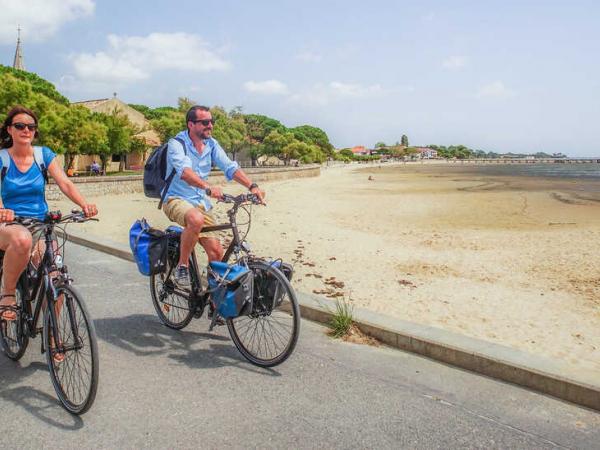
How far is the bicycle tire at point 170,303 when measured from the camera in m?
4.70

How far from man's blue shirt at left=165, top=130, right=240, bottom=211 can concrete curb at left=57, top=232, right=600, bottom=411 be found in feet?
5.57

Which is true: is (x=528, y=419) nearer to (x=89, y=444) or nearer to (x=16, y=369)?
(x=89, y=444)

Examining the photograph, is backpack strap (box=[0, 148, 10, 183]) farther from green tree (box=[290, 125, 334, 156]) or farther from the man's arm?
green tree (box=[290, 125, 334, 156])

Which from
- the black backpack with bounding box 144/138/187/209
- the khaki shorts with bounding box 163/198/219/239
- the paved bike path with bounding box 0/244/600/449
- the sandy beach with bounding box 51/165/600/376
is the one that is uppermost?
the black backpack with bounding box 144/138/187/209

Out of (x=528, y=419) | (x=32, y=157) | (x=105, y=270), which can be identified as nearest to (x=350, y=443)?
(x=528, y=419)

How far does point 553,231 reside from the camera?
14.3 meters

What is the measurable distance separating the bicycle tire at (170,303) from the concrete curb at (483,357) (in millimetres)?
1296

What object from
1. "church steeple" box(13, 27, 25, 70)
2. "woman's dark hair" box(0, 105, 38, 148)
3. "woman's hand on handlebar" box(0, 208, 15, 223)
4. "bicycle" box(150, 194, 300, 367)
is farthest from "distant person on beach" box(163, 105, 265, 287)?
"church steeple" box(13, 27, 25, 70)

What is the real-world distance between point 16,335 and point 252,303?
1823 mm

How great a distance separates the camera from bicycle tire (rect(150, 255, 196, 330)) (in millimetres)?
4699

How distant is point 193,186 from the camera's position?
4172 mm

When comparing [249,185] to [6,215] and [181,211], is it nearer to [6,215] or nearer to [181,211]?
[181,211]

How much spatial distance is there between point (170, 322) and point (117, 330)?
0.50 metres

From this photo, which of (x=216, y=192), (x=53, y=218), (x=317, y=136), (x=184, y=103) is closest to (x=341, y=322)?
(x=216, y=192)
